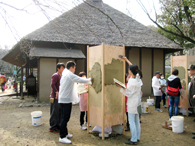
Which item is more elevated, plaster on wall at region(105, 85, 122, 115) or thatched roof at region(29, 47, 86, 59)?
thatched roof at region(29, 47, 86, 59)

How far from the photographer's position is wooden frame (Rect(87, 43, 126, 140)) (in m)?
3.65

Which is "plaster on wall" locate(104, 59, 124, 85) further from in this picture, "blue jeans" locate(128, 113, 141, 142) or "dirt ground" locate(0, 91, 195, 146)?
"dirt ground" locate(0, 91, 195, 146)

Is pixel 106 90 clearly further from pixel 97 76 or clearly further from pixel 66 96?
pixel 66 96

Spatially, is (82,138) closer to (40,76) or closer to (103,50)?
(103,50)

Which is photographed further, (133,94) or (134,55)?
(134,55)

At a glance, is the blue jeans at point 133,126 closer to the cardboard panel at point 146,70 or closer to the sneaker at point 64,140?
the sneaker at point 64,140

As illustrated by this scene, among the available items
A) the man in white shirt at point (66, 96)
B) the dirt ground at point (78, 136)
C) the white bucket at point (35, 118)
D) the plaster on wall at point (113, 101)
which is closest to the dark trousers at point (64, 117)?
the man in white shirt at point (66, 96)

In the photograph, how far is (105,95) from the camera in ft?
12.1

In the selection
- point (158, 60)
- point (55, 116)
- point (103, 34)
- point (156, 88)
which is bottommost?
point (55, 116)

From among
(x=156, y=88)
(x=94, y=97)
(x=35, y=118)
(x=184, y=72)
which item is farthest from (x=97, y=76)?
(x=184, y=72)

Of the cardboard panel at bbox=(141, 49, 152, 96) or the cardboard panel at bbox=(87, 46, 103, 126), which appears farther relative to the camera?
the cardboard panel at bbox=(141, 49, 152, 96)

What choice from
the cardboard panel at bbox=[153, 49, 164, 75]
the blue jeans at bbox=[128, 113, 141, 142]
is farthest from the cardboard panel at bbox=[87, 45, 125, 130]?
the cardboard panel at bbox=[153, 49, 164, 75]

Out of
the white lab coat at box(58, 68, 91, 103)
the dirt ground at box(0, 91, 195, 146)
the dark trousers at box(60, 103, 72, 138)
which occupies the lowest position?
the dirt ground at box(0, 91, 195, 146)

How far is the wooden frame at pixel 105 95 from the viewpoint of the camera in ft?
12.0
